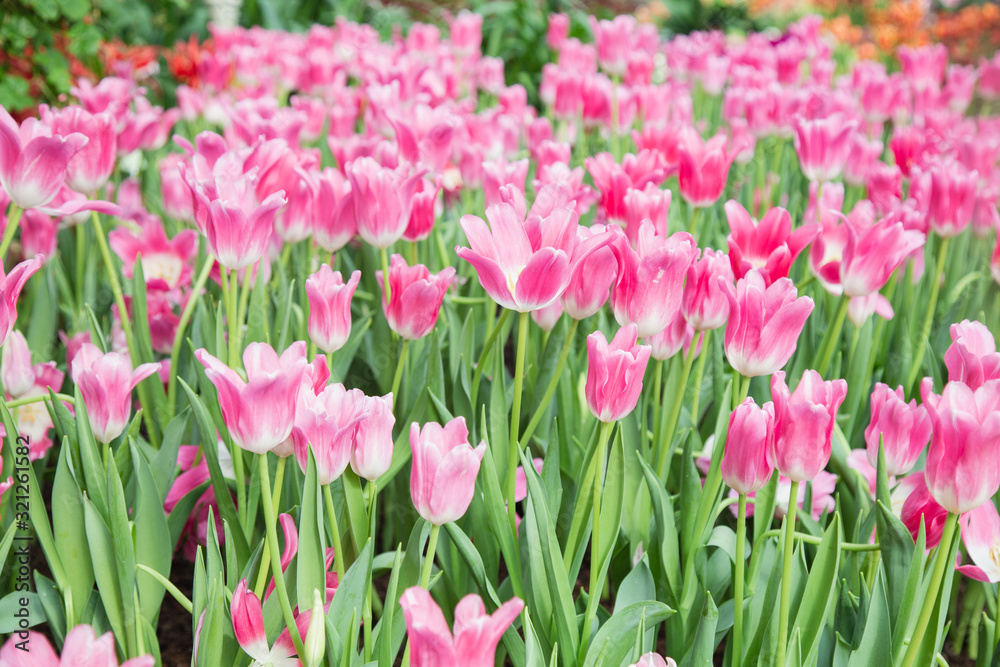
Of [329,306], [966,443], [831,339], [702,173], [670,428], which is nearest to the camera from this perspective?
[966,443]

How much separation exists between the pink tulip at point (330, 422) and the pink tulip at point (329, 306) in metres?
0.24

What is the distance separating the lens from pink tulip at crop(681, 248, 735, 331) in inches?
45.8

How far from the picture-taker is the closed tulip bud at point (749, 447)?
95 cm

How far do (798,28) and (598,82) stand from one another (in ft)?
8.32

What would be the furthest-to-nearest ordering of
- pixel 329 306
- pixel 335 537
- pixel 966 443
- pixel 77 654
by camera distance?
pixel 329 306
pixel 335 537
pixel 966 443
pixel 77 654

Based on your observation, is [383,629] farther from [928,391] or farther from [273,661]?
[928,391]

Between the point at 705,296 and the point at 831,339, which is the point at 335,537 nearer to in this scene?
the point at 705,296

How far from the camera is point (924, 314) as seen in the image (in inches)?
76.1

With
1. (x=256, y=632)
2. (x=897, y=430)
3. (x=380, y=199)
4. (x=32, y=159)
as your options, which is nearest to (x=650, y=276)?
(x=897, y=430)

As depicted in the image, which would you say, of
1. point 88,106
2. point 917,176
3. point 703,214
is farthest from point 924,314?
point 88,106

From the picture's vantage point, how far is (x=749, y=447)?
38.0 inches

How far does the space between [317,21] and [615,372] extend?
18.7ft

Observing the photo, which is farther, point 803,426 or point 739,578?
point 739,578

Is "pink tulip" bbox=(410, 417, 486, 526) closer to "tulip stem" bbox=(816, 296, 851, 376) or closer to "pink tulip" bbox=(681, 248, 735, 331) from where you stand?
"pink tulip" bbox=(681, 248, 735, 331)
